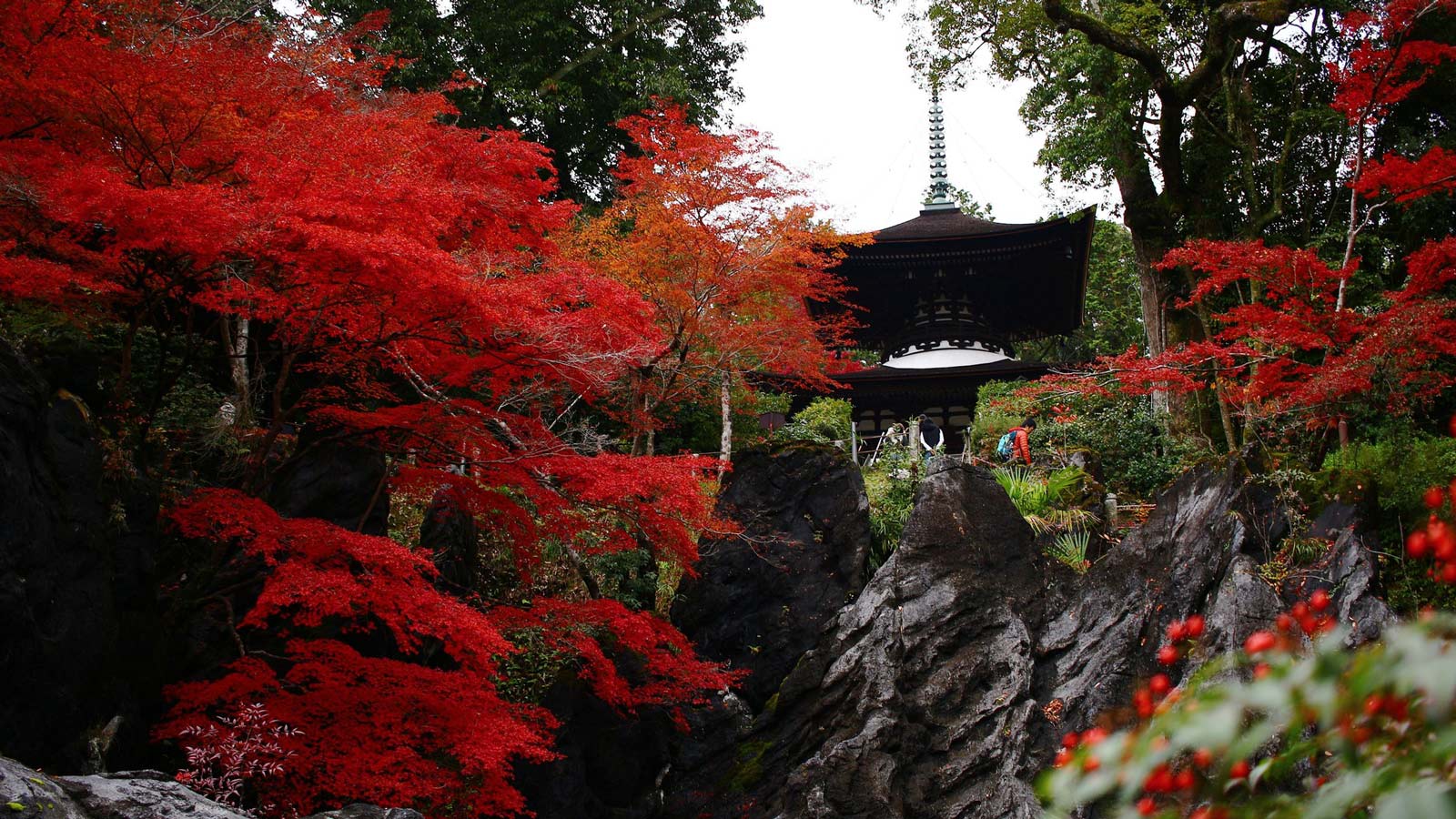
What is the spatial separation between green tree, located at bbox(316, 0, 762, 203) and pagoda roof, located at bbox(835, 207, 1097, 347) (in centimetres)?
470

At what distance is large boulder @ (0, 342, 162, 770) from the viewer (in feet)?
19.2

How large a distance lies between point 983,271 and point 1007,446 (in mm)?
6416

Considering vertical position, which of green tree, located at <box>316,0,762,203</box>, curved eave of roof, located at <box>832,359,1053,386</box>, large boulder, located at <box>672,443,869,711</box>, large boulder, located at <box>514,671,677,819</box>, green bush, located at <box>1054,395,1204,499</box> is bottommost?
→ large boulder, located at <box>514,671,677,819</box>

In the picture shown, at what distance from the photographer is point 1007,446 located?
14.1 metres

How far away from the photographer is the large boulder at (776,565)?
11.2 meters

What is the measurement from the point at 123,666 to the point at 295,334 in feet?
8.90

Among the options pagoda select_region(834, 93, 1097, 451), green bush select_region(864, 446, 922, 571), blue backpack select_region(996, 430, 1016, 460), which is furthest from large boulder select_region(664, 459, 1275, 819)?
pagoda select_region(834, 93, 1097, 451)

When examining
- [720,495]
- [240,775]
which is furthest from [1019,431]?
[240,775]

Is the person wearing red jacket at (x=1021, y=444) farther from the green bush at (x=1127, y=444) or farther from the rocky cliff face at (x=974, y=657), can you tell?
the rocky cliff face at (x=974, y=657)

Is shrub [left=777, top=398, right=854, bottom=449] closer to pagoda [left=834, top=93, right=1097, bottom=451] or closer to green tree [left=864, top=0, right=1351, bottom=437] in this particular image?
pagoda [left=834, top=93, right=1097, bottom=451]

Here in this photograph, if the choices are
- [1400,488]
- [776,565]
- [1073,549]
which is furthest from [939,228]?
[1400,488]

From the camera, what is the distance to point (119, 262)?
687 cm

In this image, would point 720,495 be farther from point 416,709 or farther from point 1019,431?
point 416,709

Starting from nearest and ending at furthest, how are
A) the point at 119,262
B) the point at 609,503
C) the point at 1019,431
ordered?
the point at 119,262, the point at 609,503, the point at 1019,431
